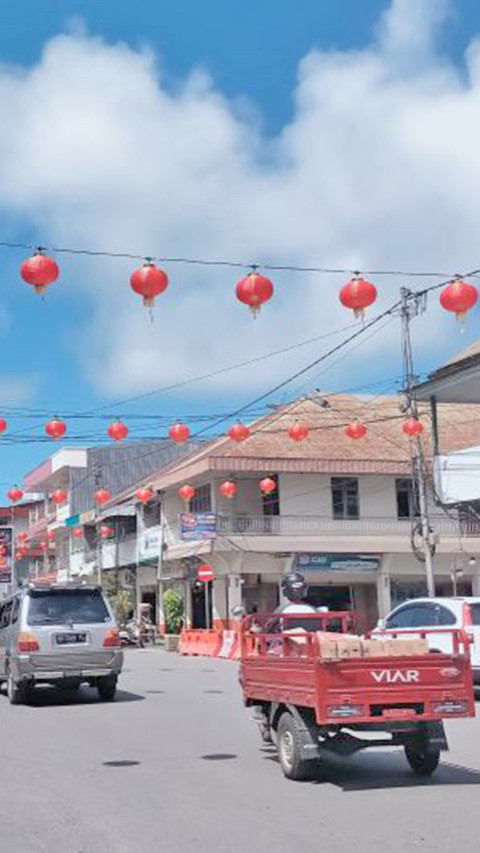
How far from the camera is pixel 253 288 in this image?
13.1 metres

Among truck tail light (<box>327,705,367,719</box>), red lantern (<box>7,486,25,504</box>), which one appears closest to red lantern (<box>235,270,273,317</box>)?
truck tail light (<box>327,705,367,719</box>)

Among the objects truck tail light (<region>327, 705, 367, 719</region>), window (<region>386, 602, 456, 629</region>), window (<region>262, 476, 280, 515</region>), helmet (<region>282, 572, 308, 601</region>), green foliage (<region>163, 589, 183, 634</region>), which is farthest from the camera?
green foliage (<region>163, 589, 183, 634</region>)

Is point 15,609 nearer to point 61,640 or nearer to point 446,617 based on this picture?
point 61,640

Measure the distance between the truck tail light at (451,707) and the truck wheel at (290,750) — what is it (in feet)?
3.98

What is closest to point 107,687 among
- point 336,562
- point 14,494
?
point 14,494

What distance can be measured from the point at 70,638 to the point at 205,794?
8.31 meters

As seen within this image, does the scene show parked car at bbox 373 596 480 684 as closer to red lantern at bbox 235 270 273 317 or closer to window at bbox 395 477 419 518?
red lantern at bbox 235 270 273 317

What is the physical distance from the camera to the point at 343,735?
31.1 ft

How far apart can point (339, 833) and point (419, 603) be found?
1128cm

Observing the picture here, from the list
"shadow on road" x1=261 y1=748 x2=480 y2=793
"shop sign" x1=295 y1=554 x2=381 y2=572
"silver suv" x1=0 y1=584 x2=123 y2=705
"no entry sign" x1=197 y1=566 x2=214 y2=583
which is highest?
"shop sign" x1=295 y1=554 x2=381 y2=572

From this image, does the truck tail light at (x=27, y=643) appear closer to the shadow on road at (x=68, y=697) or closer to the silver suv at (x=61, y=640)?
the silver suv at (x=61, y=640)

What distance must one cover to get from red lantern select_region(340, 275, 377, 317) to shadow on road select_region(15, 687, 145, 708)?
7.77m

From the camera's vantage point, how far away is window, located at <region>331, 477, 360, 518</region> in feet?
138

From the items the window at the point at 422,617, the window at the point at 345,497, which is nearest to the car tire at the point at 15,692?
the window at the point at 422,617
